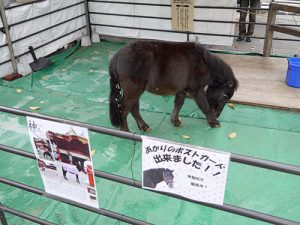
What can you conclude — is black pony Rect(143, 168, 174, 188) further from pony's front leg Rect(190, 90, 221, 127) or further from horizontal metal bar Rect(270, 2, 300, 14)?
horizontal metal bar Rect(270, 2, 300, 14)

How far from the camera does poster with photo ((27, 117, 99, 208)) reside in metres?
1.86

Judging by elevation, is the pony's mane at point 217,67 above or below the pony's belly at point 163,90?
above

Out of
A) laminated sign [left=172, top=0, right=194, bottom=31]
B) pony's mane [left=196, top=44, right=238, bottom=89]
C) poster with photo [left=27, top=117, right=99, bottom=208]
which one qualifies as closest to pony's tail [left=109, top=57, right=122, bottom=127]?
pony's mane [left=196, top=44, right=238, bottom=89]

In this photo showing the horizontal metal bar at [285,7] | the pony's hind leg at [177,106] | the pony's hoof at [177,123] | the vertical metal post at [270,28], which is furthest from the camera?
the vertical metal post at [270,28]

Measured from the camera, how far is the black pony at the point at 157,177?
174 centimetres

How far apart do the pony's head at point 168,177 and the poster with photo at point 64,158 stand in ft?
1.46

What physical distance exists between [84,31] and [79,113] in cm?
363

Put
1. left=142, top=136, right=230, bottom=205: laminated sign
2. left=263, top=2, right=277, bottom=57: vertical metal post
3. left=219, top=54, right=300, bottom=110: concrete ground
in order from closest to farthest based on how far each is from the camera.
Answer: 1. left=142, top=136, right=230, bottom=205: laminated sign
2. left=219, top=54, right=300, bottom=110: concrete ground
3. left=263, top=2, right=277, bottom=57: vertical metal post

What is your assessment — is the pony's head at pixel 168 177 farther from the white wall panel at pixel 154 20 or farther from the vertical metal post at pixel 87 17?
the vertical metal post at pixel 87 17

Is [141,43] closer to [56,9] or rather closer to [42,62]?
[42,62]

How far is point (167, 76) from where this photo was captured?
4.20 m

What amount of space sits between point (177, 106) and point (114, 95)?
92 centimetres

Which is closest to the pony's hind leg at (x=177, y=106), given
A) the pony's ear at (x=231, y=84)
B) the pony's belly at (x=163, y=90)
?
the pony's belly at (x=163, y=90)

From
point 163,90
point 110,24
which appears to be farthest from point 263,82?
point 110,24
